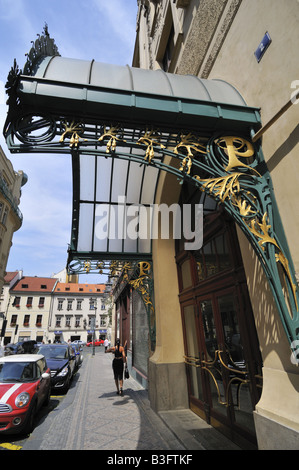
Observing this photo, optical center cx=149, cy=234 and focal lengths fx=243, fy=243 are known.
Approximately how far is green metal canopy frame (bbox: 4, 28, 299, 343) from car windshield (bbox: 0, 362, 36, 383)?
6033mm

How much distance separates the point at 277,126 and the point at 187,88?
4.81 ft

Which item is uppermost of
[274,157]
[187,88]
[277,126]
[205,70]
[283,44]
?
[205,70]

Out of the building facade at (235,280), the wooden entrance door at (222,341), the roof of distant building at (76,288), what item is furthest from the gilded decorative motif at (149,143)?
the roof of distant building at (76,288)

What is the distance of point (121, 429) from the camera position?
512cm

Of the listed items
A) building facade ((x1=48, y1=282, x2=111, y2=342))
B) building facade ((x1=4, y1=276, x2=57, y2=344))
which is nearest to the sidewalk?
building facade ((x1=48, y1=282, x2=111, y2=342))

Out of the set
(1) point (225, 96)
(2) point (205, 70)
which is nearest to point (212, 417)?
(1) point (225, 96)

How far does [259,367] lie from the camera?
351cm

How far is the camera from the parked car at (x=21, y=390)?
5.03m

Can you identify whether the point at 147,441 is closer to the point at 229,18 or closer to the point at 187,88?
the point at 187,88

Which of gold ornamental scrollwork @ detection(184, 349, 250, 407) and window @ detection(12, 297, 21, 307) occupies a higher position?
window @ detection(12, 297, 21, 307)

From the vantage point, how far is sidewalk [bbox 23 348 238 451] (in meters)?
4.27
